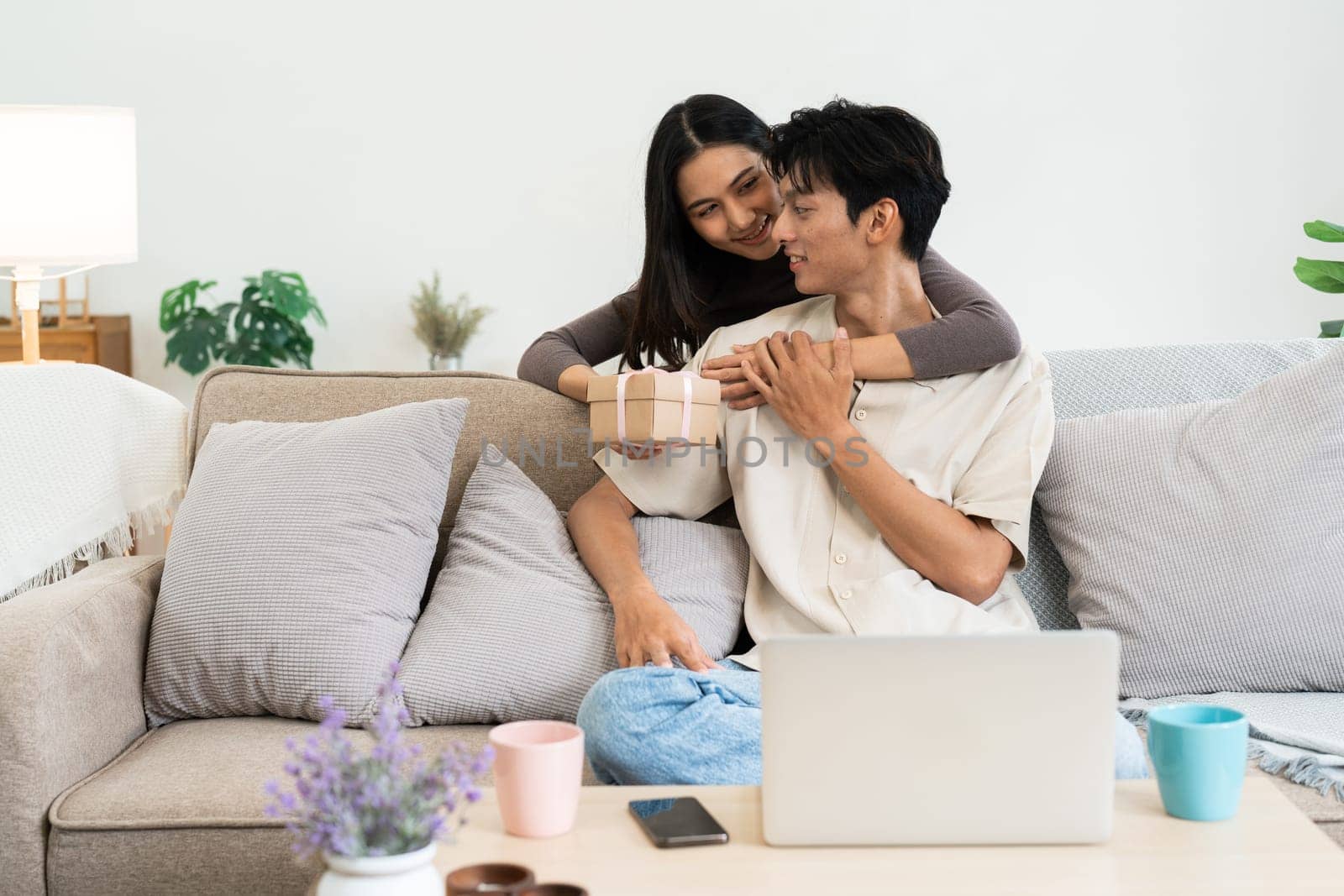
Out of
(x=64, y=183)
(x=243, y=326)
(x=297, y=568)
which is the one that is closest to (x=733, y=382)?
(x=297, y=568)

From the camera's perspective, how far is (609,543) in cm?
169

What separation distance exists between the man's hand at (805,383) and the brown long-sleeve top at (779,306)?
95 mm

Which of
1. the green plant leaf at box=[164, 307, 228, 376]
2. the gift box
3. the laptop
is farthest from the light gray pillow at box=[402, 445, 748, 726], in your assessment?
the green plant leaf at box=[164, 307, 228, 376]

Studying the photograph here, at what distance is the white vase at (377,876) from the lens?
74cm

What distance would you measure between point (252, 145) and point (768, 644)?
426cm

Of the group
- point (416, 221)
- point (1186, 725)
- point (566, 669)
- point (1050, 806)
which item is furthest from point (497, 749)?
point (416, 221)

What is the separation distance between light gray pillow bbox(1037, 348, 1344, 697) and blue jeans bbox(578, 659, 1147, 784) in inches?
16.8

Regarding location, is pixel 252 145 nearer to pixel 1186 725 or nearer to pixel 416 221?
pixel 416 221

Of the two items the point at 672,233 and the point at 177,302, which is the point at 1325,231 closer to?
the point at 672,233

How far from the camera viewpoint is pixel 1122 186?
184 inches

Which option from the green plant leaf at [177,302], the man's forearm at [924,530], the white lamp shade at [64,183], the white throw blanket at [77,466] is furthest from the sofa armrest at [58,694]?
the green plant leaf at [177,302]

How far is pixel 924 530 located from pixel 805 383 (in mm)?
254

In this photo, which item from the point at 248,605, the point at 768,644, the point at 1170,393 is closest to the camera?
the point at 768,644

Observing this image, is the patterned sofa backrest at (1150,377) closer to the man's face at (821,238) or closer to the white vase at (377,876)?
the man's face at (821,238)
